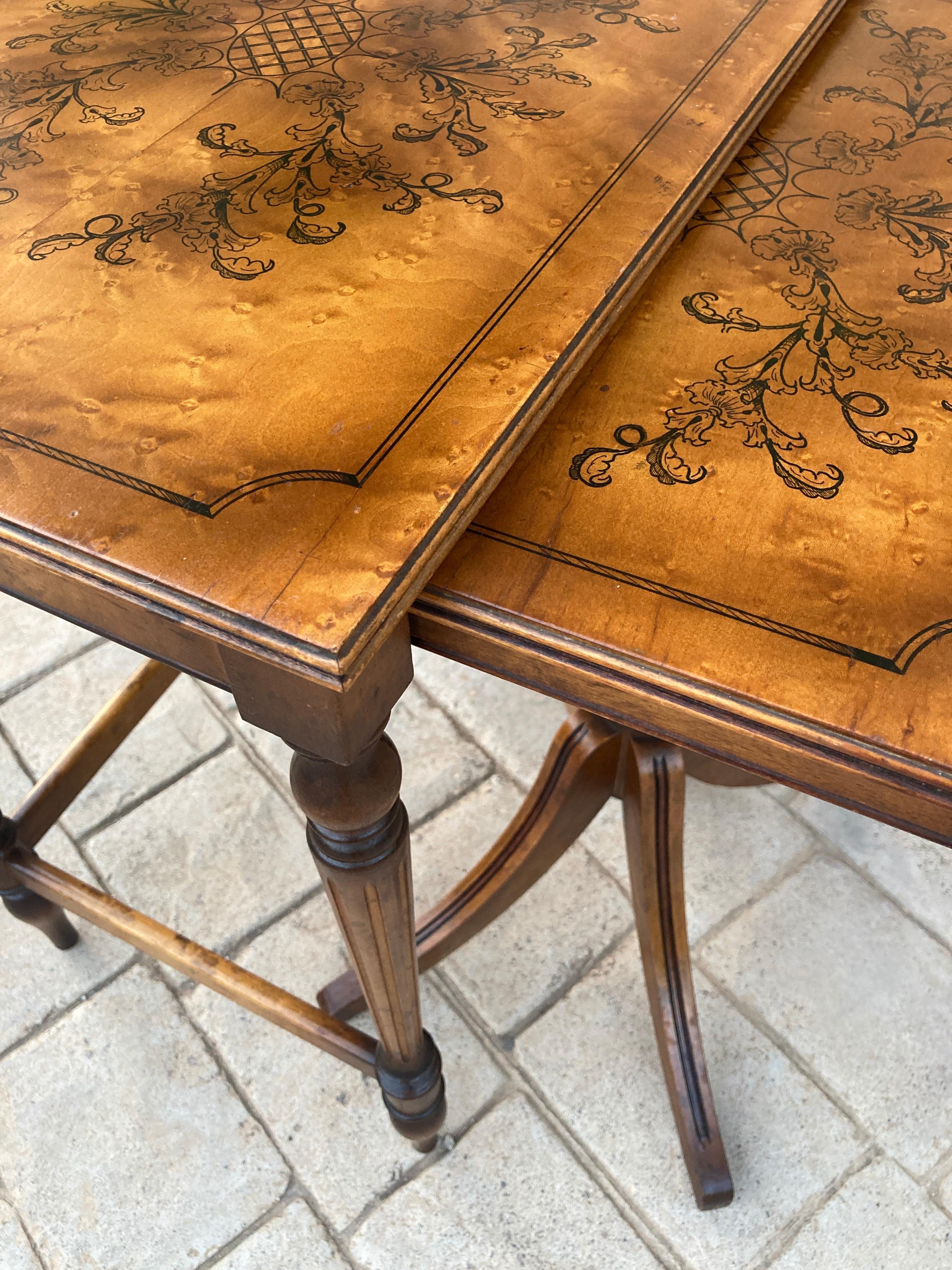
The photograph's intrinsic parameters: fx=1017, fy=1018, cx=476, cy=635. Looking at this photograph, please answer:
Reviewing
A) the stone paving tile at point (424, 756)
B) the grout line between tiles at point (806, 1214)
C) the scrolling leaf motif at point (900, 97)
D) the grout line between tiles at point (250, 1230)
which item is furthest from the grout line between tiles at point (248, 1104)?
the scrolling leaf motif at point (900, 97)

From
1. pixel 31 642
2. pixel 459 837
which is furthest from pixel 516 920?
pixel 31 642

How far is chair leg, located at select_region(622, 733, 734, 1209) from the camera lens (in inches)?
44.1

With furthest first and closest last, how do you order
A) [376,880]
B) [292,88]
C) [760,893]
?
[760,893] < [292,88] < [376,880]

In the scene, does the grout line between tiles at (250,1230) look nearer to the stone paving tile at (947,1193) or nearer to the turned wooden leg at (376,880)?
the turned wooden leg at (376,880)

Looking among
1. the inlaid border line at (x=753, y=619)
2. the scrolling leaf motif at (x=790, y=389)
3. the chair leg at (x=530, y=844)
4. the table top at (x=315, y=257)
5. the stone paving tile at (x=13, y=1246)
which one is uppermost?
the table top at (x=315, y=257)

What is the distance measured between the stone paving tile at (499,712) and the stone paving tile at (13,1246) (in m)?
0.87

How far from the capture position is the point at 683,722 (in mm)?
618

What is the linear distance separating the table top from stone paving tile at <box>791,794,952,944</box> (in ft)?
3.18

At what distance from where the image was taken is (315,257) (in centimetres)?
83

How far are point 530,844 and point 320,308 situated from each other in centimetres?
69

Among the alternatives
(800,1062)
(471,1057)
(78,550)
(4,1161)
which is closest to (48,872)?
(4,1161)

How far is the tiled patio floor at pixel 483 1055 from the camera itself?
3.87ft

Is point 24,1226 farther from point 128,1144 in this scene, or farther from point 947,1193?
point 947,1193

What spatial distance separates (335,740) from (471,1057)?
840mm
